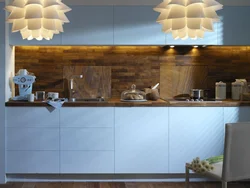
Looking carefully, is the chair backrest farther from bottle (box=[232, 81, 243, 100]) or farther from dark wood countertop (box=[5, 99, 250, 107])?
bottle (box=[232, 81, 243, 100])

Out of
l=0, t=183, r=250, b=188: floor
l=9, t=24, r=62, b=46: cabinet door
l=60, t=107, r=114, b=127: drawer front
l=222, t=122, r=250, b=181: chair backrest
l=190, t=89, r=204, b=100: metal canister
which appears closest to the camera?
l=222, t=122, r=250, b=181: chair backrest

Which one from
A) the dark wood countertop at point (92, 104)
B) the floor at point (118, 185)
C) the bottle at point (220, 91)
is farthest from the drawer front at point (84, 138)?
the bottle at point (220, 91)

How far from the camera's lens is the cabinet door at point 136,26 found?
16.1 feet

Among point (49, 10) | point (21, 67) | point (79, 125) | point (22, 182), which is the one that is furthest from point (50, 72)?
point (49, 10)

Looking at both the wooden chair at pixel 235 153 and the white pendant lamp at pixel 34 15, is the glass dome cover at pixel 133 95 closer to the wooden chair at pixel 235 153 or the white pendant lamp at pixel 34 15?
the wooden chair at pixel 235 153

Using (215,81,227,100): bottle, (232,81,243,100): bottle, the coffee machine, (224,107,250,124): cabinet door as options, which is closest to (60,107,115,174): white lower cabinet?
the coffee machine

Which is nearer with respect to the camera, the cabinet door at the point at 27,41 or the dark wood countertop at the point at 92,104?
the dark wood countertop at the point at 92,104

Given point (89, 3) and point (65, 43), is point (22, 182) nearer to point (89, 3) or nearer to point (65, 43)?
point (65, 43)

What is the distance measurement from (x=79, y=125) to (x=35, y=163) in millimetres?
664

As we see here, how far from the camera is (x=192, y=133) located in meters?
4.80

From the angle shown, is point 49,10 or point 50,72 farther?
point 50,72

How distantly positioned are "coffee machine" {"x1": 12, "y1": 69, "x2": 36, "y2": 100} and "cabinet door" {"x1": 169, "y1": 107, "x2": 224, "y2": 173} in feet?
5.48

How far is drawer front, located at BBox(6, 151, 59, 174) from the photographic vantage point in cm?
477

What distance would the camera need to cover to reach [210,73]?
5480mm
